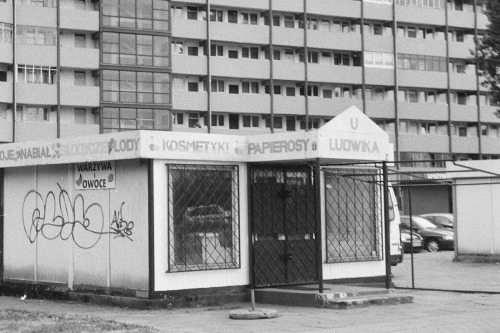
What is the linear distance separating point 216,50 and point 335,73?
9.27m

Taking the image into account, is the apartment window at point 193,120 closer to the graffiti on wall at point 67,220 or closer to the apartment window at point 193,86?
the apartment window at point 193,86

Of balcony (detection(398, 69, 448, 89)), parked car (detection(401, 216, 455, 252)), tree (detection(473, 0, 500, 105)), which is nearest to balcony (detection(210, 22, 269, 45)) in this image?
balcony (detection(398, 69, 448, 89))

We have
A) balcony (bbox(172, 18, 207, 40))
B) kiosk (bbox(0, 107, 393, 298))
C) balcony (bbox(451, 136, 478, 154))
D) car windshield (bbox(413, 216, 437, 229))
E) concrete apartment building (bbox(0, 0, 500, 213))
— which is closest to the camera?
kiosk (bbox(0, 107, 393, 298))

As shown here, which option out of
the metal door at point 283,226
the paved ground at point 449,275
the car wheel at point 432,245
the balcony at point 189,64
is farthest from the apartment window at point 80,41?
the metal door at point 283,226

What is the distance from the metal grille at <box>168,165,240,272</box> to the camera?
16.3 m

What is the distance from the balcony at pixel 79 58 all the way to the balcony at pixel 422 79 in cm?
2426

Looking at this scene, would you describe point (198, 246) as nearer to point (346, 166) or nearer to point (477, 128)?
point (346, 166)

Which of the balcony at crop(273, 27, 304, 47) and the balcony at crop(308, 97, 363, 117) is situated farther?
the balcony at crop(308, 97, 363, 117)

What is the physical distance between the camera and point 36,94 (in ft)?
193

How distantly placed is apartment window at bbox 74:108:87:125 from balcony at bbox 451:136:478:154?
29.7 meters

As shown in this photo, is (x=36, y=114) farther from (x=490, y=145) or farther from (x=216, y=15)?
(x=490, y=145)

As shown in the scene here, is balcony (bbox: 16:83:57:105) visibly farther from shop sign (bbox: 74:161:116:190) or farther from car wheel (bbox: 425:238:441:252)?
shop sign (bbox: 74:161:116:190)

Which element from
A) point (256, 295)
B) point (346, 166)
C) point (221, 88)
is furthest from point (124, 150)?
point (221, 88)

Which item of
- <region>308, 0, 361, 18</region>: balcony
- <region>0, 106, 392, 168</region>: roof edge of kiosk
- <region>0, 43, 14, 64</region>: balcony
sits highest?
<region>308, 0, 361, 18</region>: balcony
